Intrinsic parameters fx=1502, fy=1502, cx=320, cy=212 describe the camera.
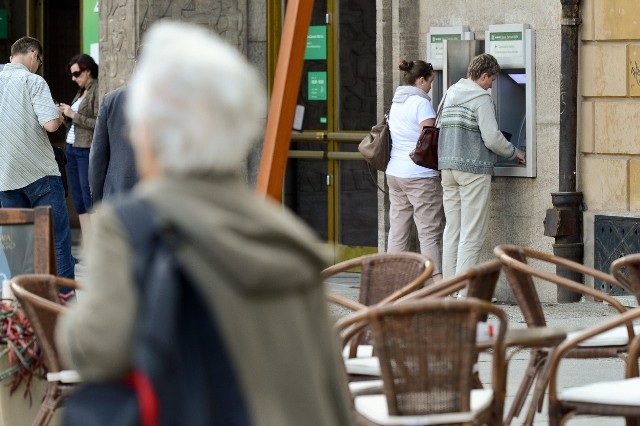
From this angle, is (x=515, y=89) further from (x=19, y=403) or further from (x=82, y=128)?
(x=19, y=403)

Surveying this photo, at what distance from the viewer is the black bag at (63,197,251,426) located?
2473 mm

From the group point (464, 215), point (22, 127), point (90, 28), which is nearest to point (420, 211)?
point (464, 215)

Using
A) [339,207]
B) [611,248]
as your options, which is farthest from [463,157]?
[339,207]

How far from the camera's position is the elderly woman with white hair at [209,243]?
8.24 feet

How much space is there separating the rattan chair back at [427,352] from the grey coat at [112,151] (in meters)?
4.05

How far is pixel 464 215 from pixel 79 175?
12.6 feet

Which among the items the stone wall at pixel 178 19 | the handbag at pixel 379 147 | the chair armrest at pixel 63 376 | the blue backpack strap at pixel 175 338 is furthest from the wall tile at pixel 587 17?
the blue backpack strap at pixel 175 338

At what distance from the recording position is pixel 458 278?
5266 mm

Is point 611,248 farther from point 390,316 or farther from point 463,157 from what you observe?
point 390,316

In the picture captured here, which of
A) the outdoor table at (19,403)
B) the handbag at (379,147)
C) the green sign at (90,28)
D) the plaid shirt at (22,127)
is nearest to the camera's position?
the outdoor table at (19,403)

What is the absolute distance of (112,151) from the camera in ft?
26.9

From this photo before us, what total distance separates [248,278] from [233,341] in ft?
0.36

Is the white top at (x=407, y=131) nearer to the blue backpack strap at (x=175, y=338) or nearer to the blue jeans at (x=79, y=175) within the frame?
the blue jeans at (x=79, y=175)

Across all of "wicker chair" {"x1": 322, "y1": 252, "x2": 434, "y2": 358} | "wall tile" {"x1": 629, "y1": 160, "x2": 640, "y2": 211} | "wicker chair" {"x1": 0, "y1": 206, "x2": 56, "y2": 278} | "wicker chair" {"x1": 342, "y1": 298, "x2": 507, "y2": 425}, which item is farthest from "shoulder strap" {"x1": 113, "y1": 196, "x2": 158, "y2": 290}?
"wall tile" {"x1": 629, "y1": 160, "x2": 640, "y2": 211}
